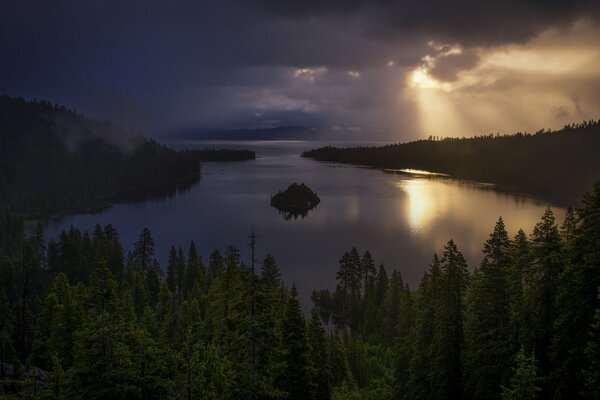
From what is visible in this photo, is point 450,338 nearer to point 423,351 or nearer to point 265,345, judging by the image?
point 423,351

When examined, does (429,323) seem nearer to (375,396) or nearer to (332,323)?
(375,396)

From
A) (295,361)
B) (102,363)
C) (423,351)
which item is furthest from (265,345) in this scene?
(423,351)

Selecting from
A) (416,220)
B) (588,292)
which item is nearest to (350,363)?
(588,292)

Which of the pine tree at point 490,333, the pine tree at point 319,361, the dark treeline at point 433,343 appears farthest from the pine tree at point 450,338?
the pine tree at point 319,361

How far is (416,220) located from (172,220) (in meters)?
92.3

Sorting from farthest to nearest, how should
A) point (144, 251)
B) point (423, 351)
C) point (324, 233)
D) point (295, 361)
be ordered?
point (324, 233) < point (144, 251) < point (423, 351) < point (295, 361)

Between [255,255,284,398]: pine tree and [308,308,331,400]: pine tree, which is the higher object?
[255,255,284,398]: pine tree

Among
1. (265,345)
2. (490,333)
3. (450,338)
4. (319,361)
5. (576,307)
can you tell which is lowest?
(319,361)

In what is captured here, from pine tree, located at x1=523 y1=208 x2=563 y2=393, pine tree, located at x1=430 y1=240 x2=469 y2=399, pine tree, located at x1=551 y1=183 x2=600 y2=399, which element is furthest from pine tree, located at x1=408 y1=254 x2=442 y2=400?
pine tree, located at x1=551 y1=183 x2=600 y2=399

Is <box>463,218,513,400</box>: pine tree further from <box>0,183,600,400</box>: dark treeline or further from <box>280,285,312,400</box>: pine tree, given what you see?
<box>280,285,312,400</box>: pine tree

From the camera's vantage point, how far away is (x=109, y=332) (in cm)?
2361

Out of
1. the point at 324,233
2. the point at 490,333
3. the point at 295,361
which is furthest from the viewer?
the point at 324,233

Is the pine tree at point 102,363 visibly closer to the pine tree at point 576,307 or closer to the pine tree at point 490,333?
the pine tree at point 490,333

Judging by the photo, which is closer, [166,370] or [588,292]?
[588,292]
